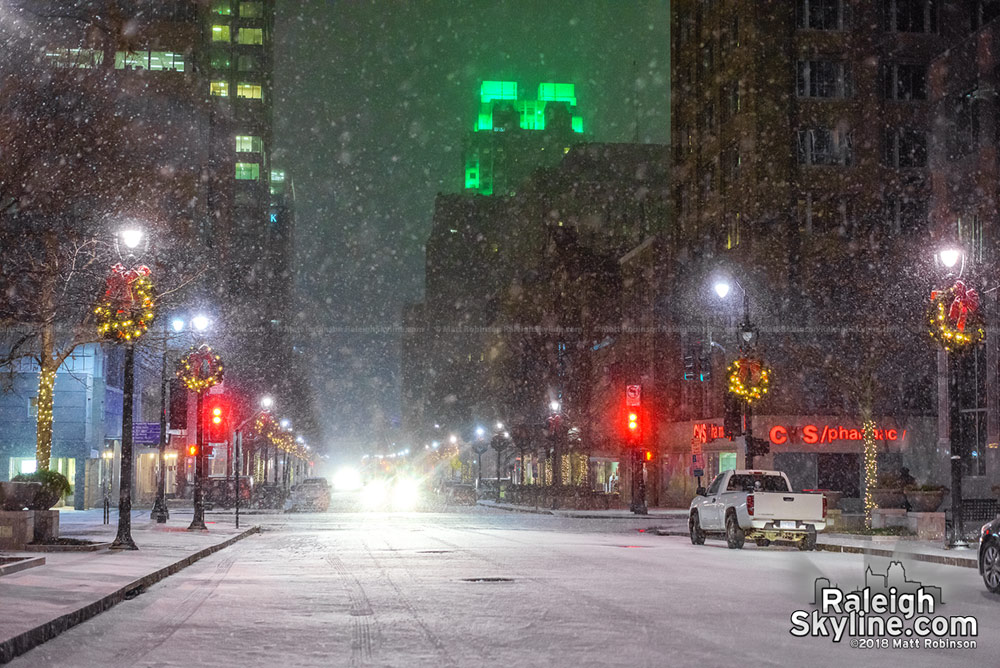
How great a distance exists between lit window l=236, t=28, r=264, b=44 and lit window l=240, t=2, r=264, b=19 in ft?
6.14

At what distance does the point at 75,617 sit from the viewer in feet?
45.8

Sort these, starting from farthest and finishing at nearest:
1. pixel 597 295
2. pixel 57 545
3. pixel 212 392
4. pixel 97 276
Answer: pixel 597 295 → pixel 212 392 → pixel 97 276 → pixel 57 545

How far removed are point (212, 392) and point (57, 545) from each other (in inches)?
598

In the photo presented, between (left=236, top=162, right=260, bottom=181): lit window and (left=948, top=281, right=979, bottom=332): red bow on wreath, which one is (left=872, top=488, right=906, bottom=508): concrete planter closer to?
(left=948, top=281, right=979, bottom=332): red bow on wreath

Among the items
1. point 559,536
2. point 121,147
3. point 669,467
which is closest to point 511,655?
point 559,536

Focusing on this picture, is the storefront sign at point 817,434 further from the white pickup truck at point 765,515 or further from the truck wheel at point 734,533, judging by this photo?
the truck wheel at point 734,533

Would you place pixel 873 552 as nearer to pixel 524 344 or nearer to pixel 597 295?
pixel 597 295

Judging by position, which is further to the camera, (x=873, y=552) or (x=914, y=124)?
(x=914, y=124)

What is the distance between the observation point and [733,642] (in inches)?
468

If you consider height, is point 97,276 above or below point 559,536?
above

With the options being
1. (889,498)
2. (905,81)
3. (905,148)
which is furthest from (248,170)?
(889,498)

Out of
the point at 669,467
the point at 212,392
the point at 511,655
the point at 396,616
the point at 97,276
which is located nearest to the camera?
the point at 511,655

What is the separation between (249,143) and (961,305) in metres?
153

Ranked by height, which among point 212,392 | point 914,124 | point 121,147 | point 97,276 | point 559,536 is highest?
point 914,124
